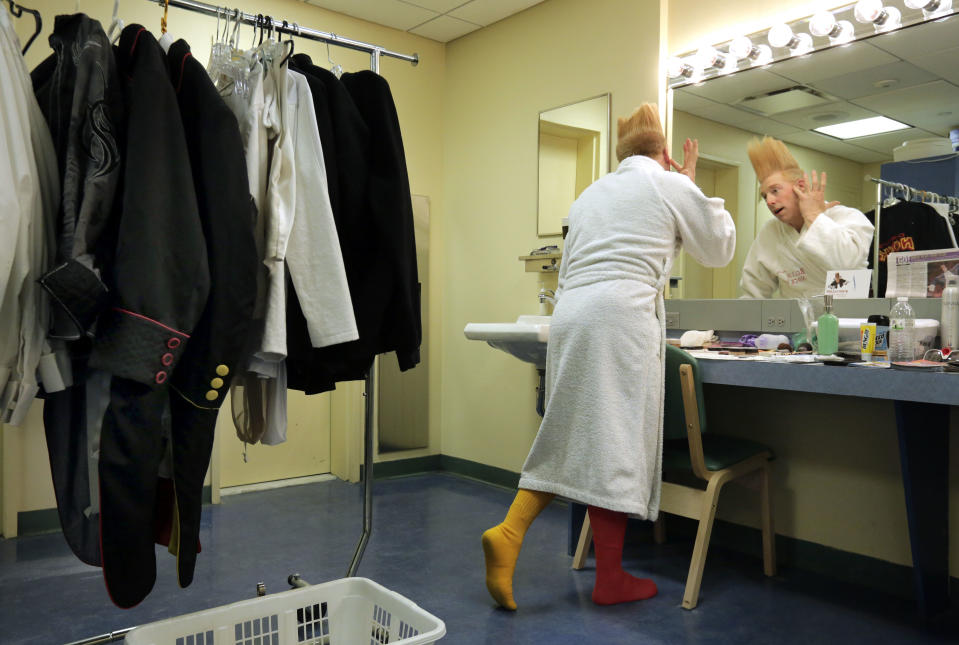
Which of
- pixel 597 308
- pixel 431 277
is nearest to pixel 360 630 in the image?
pixel 597 308

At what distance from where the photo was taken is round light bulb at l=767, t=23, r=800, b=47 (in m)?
2.65

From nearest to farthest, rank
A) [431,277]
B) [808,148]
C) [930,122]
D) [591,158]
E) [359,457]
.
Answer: [930,122]
[808,148]
[591,158]
[359,457]
[431,277]

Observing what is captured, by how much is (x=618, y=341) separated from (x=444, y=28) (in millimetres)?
2587

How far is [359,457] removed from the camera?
153 inches

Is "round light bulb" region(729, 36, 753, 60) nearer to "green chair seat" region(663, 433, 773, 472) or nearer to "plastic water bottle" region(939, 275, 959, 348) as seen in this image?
"plastic water bottle" region(939, 275, 959, 348)

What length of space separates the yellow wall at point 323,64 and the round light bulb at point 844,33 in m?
2.21

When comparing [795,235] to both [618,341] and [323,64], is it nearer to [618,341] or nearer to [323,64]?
[618,341]

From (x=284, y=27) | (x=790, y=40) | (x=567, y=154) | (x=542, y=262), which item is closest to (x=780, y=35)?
(x=790, y=40)

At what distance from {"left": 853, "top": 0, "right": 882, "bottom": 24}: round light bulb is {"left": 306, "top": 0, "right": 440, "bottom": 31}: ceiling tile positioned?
2.07 meters

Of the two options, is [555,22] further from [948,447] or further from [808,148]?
[948,447]

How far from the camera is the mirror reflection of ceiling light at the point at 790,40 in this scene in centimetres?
263

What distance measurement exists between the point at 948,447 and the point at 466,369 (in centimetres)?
239

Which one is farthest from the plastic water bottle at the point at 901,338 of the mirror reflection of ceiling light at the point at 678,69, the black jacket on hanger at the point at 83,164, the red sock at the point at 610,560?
the black jacket on hanger at the point at 83,164

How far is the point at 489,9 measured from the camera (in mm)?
3734
